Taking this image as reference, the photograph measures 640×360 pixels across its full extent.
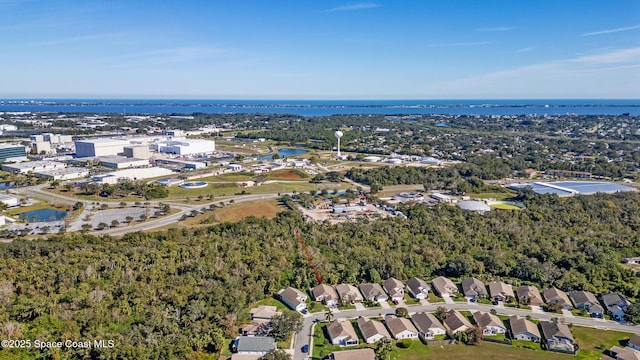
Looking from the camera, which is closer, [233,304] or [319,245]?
[233,304]

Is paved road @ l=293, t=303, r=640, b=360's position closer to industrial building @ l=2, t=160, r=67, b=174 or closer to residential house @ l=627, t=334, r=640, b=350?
residential house @ l=627, t=334, r=640, b=350

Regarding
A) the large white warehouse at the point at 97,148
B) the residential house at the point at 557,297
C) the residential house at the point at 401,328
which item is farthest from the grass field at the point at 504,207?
the large white warehouse at the point at 97,148

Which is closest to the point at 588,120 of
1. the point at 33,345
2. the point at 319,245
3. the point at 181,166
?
the point at 181,166

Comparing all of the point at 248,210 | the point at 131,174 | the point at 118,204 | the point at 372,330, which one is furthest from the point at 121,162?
the point at 372,330

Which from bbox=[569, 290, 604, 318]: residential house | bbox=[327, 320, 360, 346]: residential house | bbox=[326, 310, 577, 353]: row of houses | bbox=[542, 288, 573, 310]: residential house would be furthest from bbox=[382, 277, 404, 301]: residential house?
bbox=[569, 290, 604, 318]: residential house

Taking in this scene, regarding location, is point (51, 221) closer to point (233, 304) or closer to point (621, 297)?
point (233, 304)

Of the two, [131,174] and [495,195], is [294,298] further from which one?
[131,174]

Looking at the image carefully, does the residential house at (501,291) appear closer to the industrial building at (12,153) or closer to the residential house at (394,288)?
the residential house at (394,288)
